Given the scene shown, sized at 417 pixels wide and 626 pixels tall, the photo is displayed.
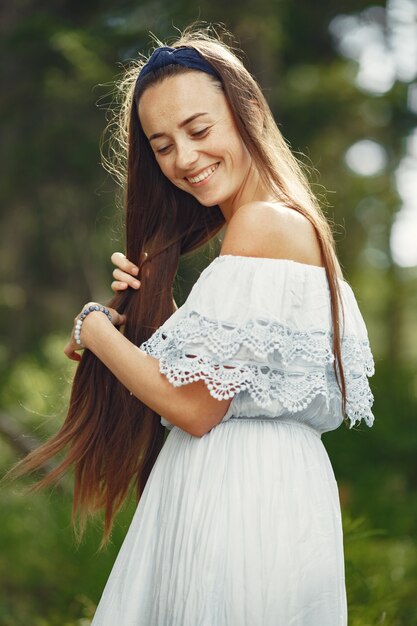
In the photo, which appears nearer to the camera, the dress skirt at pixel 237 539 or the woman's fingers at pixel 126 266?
the dress skirt at pixel 237 539

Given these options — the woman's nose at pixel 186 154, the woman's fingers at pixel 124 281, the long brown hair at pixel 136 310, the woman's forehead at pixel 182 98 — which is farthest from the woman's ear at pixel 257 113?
the woman's fingers at pixel 124 281

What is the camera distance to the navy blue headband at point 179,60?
259 cm

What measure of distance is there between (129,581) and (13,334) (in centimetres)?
794

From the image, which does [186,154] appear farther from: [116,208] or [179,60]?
[116,208]

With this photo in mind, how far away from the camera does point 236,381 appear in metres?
2.32

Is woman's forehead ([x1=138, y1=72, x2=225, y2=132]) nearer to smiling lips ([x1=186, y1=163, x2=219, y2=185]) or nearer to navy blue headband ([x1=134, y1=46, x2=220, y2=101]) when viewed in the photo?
navy blue headband ([x1=134, y1=46, x2=220, y2=101])

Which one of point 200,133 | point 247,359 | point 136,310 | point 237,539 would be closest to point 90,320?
point 136,310

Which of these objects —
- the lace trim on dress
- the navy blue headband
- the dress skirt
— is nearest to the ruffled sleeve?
the lace trim on dress

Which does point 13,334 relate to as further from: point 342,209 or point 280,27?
point 280,27

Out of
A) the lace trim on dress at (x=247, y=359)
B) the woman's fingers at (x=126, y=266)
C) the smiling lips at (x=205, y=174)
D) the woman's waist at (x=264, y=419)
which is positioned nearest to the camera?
the lace trim on dress at (x=247, y=359)

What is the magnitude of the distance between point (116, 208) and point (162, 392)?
5.95 metres

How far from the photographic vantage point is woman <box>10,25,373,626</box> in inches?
A: 93.4

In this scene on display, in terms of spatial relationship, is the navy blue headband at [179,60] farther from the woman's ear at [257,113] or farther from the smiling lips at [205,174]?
the smiling lips at [205,174]

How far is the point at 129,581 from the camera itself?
2.55m
